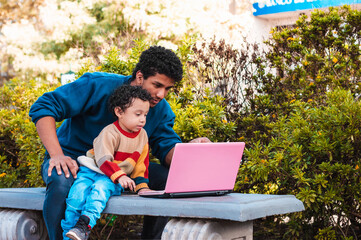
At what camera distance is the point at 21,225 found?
3.18 m

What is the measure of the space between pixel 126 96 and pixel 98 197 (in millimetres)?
662

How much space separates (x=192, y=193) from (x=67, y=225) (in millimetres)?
757

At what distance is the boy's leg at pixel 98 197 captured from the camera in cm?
273

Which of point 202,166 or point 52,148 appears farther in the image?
point 52,148

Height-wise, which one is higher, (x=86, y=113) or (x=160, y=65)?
(x=160, y=65)

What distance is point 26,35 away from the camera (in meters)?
17.4

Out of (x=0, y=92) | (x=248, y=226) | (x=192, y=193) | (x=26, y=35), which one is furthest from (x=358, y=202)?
(x=26, y=35)

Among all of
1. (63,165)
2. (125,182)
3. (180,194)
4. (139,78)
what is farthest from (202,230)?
(139,78)

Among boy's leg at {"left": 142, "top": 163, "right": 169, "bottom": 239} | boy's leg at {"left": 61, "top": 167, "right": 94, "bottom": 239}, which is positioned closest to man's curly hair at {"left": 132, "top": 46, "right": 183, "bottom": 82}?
boy's leg at {"left": 142, "top": 163, "right": 169, "bottom": 239}

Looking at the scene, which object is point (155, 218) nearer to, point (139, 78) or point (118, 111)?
point (118, 111)

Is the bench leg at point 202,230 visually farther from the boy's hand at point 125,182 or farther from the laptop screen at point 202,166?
the boy's hand at point 125,182

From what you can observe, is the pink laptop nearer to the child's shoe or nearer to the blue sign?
the child's shoe

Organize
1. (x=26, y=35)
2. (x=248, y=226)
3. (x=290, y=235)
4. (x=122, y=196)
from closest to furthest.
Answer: (x=248, y=226) → (x=122, y=196) → (x=290, y=235) → (x=26, y=35)

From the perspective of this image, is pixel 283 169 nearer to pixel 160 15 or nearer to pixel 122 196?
pixel 122 196
